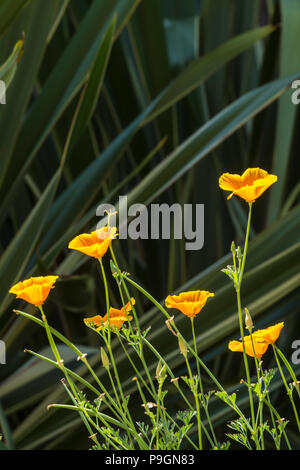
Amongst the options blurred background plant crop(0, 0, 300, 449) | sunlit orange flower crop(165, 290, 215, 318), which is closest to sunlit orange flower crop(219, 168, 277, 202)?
sunlit orange flower crop(165, 290, 215, 318)

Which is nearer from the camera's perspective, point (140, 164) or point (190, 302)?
point (190, 302)

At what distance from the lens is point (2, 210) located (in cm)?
87

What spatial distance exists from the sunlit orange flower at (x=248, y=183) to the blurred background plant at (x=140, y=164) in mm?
259

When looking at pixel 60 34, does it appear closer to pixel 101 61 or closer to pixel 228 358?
pixel 101 61

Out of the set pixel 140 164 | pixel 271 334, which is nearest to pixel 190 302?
pixel 271 334

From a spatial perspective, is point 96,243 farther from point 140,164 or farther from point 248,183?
point 140,164

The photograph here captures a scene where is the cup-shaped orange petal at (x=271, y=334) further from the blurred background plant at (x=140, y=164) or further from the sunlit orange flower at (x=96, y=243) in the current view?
the blurred background plant at (x=140, y=164)

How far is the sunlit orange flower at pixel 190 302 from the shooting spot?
358 millimetres

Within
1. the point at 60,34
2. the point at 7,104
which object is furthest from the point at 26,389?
the point at 60,34

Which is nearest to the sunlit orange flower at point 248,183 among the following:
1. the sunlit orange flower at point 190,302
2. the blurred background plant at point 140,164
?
the sunlit orange flower at point 190,302

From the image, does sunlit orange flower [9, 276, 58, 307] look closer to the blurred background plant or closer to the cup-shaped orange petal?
the cup-shaped orange petal

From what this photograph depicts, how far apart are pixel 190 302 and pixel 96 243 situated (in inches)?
2.4

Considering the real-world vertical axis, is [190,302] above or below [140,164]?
below

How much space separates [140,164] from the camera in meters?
0.98
